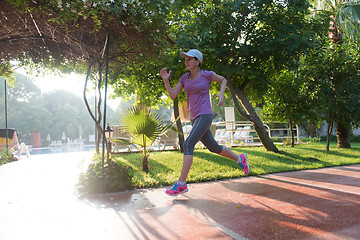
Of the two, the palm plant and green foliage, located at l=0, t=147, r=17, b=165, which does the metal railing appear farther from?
green foliage, located at l=0, t=147, r=17, b=165

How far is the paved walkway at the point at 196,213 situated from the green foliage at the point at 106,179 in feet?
0.72

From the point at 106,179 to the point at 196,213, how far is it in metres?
1.93

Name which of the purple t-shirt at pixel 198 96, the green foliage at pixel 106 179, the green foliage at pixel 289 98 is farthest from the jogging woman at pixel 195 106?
the green foliage at pixel 289 98

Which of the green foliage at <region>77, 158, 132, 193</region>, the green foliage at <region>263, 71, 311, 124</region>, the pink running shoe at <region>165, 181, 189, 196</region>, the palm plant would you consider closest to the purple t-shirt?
the pink running shoe at <region>165, 181, 189, 196</region>

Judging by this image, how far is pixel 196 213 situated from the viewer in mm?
3236

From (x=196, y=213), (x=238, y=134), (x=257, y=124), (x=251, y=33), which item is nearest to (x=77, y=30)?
(x=196, y=213)

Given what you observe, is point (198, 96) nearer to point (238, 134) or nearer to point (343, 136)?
point (343, 136)

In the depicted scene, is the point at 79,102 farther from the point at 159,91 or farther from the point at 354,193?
the point at 354,193

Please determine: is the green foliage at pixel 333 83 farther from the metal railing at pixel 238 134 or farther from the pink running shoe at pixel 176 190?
the pink running shoe at pixel 176 190

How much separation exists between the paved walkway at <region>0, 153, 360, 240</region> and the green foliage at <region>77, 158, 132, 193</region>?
22 cm

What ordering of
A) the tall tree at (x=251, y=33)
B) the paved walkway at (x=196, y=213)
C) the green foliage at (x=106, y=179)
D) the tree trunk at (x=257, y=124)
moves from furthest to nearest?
the tree trunk at (x=257, y=124), the tall tree at (x=251, y=33), the green foliage at (x=106, y=179), the paved walkway at (x=196, y=213)

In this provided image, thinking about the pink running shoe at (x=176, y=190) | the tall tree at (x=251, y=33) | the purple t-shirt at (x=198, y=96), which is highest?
the tall tree at (x=251, y=33)

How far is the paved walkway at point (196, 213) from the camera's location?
2594mm

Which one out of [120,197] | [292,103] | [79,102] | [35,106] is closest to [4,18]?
[120,197]
